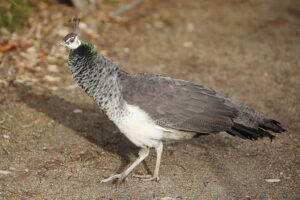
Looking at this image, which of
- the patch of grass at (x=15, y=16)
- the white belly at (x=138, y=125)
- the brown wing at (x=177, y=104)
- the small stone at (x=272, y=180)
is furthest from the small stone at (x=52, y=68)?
the small stone at (x=272, y=180)

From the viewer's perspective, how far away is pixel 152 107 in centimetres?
426

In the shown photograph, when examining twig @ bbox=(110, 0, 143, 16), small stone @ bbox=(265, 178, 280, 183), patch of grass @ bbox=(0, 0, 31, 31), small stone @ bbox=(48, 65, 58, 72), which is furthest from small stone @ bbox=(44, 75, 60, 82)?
small stone @ bbox=(265, 178, 280, 183)

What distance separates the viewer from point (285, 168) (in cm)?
464

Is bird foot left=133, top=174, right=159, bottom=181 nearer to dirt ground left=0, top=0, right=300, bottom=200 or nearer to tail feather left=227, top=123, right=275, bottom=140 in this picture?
dirt ground left=0, top=0, right=300, bottom=200

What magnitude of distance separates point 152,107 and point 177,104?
0.79 ft

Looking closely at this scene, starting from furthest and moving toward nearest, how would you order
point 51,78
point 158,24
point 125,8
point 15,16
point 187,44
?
1. point 125,8
2. point 158,24
3. point 187,44
4. point 15,16
5. point 51,78

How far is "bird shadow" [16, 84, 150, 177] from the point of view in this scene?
504cm

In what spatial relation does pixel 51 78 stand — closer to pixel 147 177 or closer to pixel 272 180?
pixel 147 177

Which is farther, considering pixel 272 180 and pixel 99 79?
pixel 272 180

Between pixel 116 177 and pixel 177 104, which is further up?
pixel 177 104

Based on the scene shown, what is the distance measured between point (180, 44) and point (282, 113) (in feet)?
8.05

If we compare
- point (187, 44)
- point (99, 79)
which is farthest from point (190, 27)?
point (99, 79)

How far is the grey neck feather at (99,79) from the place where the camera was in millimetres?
4262

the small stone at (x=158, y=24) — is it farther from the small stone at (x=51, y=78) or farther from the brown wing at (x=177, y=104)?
the brown wing at (x=177, y=104)
